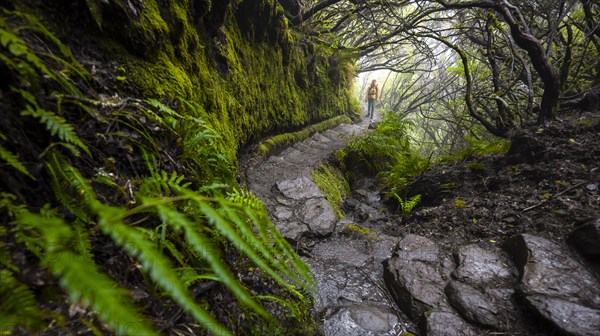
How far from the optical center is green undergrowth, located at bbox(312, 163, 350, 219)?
13.5 ft

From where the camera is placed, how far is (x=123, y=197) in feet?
4.11

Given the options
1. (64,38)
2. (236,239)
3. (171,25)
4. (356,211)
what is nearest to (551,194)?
(356,211)

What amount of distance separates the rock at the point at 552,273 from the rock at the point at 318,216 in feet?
5.74

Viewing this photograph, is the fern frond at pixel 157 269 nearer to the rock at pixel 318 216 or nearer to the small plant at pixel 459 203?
the rock at pixel 318 216

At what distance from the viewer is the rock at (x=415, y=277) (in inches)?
81.3

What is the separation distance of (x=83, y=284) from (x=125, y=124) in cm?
110

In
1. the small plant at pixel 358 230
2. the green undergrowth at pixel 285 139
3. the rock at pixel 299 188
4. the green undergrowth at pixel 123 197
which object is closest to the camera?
the green undergrowth at pixel 123 197

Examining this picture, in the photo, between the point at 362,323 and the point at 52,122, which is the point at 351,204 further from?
the point at 52,122

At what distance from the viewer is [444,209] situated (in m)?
3.35

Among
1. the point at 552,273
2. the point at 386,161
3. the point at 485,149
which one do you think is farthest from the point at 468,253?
the point at 386,161

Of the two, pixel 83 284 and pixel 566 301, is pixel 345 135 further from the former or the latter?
pixel 83 284

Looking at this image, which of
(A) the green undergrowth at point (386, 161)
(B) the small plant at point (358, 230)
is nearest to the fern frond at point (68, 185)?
(B) the small plant at point (358, 230)

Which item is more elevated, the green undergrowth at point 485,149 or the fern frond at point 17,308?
the green undergrowth at point 485,149

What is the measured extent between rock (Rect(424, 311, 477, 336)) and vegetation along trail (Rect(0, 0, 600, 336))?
1cm
